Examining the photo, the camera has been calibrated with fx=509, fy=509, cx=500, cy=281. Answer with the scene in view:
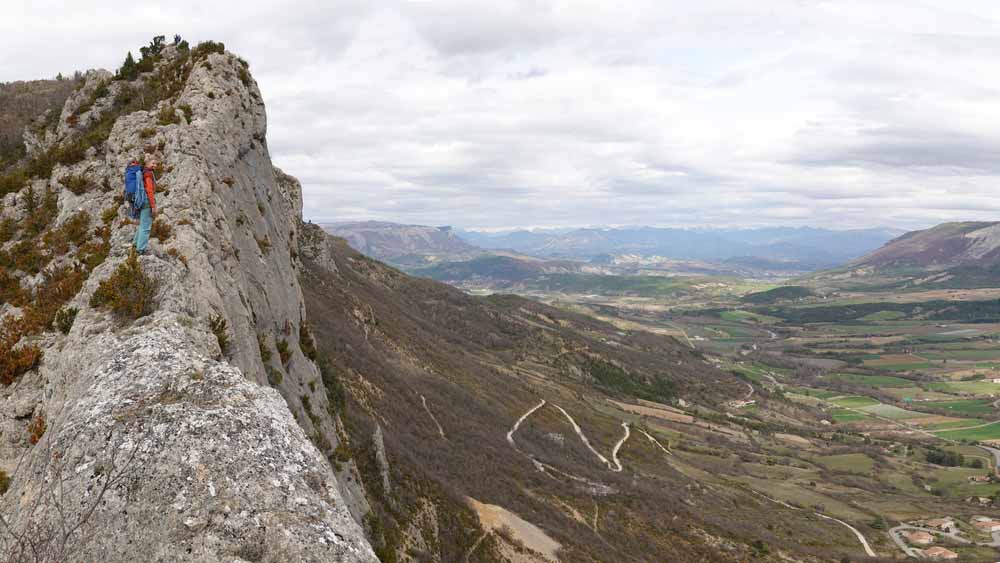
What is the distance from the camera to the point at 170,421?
1092 cm

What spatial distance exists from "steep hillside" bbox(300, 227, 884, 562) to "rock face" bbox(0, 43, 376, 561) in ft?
52.2

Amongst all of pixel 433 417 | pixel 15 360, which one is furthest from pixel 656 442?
pixel 15 360

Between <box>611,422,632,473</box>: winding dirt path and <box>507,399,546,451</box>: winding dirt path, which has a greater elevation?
<box>507,399,546,451</box>: winding dirt path

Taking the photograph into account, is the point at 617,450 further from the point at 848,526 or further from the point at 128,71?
the point at 128,71

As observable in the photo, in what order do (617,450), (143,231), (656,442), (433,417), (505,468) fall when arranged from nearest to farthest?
(143,231) → (505,468) → (433,417) → (617,450) → (656,442)

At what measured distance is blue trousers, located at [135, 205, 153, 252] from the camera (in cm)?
1702

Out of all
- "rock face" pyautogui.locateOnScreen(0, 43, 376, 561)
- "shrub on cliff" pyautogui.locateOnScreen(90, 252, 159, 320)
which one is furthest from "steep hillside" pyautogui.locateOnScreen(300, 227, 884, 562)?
"shrub on cliff" pyautogui.locateOnScreen(90, 252, 159, 320)

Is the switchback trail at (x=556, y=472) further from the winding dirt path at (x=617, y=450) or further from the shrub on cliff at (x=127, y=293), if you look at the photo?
the shrub on cliff at (x=127, y=293)

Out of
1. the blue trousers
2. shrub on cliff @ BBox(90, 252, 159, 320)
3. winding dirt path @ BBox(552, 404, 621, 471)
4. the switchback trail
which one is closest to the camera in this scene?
shrub on cliff @ BBox(90, 252, 159, 320)

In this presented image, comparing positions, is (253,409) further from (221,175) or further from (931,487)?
(931,487)

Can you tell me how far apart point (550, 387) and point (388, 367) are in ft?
291

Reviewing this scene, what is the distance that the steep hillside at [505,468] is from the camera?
43562mm

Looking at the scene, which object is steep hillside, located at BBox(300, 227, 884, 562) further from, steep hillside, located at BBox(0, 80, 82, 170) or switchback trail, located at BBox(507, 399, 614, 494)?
steep hillside, located at BBox(0, 80, 82, 170)

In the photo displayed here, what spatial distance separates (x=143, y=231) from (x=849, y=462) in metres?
211
